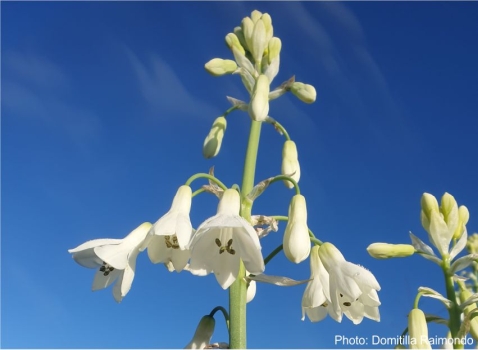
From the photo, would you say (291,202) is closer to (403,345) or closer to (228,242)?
(228,242)

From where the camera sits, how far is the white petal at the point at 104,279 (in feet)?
10.9

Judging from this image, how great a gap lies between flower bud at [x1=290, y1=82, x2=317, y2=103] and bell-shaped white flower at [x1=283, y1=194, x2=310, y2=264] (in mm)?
1004

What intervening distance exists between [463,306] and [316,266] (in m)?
0.94

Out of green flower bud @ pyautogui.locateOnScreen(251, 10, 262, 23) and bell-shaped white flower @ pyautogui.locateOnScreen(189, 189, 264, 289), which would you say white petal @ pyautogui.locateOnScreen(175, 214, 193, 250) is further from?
green flower bud @ pyautogui.locateOnScreen(251, 10, 262, 23)

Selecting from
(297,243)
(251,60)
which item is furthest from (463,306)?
(251,60)

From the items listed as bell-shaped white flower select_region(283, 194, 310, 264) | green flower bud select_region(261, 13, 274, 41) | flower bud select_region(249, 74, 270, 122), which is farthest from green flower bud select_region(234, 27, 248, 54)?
bell-shaped white flower select_region(283, 194, 310, 264)

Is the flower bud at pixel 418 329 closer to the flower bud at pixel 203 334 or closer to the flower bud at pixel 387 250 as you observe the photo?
the flower bud at pixel 387 250

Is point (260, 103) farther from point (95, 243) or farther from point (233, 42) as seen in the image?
point (95, 243)

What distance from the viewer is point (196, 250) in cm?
312

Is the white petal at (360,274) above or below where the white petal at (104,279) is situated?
above

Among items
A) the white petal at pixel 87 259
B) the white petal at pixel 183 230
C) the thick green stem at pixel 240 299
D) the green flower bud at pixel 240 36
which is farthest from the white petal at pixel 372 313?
the green flower bud at pixel 240 36

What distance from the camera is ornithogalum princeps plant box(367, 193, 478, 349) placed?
11.0 feet

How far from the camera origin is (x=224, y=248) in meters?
3.13

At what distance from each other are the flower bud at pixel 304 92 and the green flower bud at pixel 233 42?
0.58 meters
